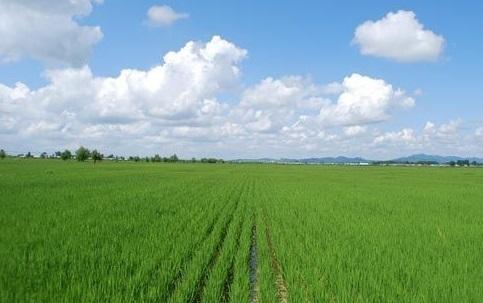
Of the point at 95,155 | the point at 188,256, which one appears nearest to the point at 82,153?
the point at 95,155

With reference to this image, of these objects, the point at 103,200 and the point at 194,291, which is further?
the point at 103,200

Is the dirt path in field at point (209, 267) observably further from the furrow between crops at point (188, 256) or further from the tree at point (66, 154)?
the tree at point (66, 154)

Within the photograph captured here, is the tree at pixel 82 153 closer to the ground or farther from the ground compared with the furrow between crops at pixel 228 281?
farther from the ground

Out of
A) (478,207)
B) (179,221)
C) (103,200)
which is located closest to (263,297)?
(179,221)

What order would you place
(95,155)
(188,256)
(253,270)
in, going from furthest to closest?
(95,155)
(188,256)
(253,270)

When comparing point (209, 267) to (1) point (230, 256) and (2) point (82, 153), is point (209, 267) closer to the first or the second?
(1) point (230, 256)

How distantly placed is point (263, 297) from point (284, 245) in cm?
375

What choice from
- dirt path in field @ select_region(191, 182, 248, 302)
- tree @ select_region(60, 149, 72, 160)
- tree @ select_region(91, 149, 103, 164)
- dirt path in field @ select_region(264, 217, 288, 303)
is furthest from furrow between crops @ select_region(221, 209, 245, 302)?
tree @ select_region(60, 149, 72, 160)

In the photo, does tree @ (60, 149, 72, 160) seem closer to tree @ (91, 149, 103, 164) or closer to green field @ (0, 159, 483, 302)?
tree @ (91, 149, 103, 164)

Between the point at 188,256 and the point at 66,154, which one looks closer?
the point at 188,256

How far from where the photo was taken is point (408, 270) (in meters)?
7.78

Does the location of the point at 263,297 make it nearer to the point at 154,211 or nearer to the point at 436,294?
the point at 436,294

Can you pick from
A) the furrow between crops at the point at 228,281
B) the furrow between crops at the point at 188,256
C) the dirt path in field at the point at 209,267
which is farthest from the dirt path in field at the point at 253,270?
the furrow between crops at the point at 188,256

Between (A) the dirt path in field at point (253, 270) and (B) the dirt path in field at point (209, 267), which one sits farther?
(A) the dirt path in field at point (253, 270)
